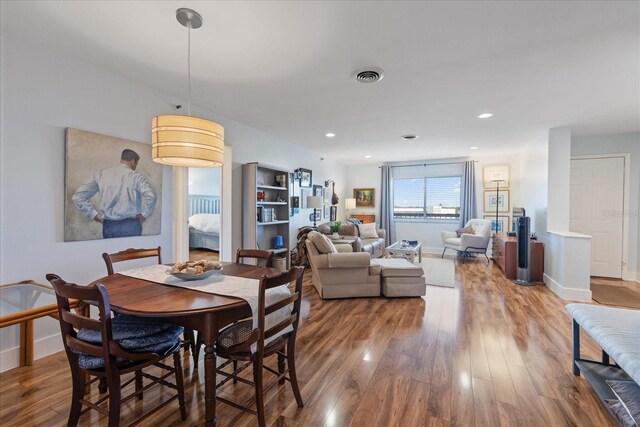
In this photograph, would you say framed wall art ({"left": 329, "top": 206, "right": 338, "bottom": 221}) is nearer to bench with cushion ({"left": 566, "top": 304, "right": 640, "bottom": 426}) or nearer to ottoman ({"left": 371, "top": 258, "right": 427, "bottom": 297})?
ottoman ({"left": 371, "top": 258, "right": 427, "bottom": 297})

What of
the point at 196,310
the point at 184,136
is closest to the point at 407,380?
the point at 196,310

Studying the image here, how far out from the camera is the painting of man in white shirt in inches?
99.6

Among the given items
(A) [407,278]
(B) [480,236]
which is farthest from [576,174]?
(A) [407,278]

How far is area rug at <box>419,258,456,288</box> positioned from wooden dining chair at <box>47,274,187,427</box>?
3.80 m

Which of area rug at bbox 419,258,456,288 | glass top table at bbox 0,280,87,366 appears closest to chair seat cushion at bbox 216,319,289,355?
glass top table at bbox 0,280,87,366

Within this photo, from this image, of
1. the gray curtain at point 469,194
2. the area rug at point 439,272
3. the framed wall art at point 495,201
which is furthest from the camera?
the gray curtain at point 469,194

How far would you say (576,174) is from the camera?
16.2ft

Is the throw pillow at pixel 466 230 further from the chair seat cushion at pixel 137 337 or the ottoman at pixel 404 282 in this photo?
the chair seat cushion at pixel 137 337

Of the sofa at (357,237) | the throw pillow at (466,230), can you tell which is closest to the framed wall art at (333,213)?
the sofa at (357,237)

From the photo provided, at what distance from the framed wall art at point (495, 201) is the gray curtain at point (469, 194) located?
0.27m

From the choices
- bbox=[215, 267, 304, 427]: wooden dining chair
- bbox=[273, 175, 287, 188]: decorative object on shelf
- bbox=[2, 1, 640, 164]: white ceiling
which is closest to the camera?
bbox=[215, 267, 304, 427]: wooden dining chair

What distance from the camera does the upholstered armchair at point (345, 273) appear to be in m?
3.77

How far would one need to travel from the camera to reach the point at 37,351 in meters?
2.31

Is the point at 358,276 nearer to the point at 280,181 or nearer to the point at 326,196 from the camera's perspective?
the point at 280,181
